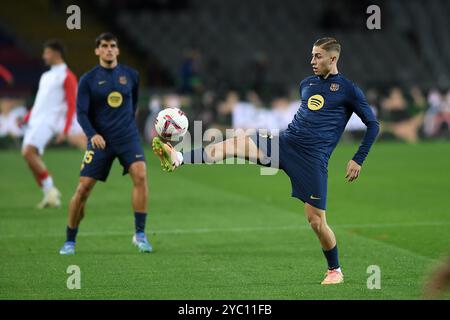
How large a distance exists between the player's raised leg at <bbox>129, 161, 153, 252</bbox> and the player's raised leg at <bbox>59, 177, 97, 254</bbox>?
1.60 feet

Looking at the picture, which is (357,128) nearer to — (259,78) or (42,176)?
(259,78)

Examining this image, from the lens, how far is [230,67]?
109 ft

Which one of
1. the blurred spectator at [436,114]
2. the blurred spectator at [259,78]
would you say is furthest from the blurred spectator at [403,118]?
the blurred spectator at [259,78]

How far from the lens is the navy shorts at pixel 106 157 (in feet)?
35.5

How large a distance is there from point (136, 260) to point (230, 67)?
911 inches

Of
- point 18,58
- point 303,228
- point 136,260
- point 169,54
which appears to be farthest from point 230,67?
point 136,260

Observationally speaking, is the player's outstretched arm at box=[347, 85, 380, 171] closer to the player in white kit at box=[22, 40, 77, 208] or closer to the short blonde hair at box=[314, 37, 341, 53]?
the short blonde hair at box=[314, 37, 341, 53]

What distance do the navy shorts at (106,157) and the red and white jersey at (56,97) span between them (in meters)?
3.73

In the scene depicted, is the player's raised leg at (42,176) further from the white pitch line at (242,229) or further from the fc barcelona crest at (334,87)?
the fc barcelona crest at (334,87)

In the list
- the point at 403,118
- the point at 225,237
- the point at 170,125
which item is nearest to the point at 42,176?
the point at 225,237

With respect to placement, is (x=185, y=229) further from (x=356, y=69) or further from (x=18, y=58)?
(x=356, y=69)

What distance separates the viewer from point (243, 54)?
3416cm

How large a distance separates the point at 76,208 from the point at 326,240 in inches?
130

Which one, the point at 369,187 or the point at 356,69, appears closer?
the point at 369,187
